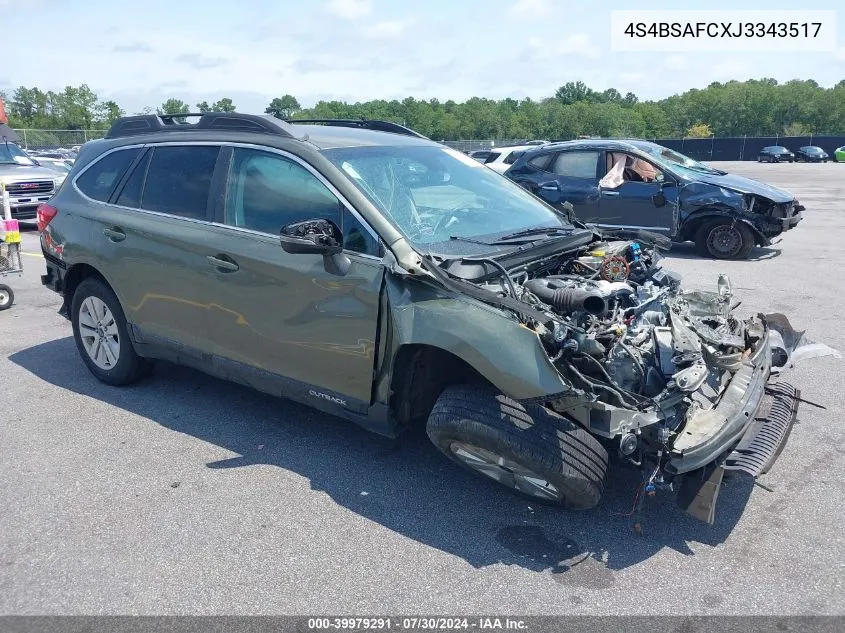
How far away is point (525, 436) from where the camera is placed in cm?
337

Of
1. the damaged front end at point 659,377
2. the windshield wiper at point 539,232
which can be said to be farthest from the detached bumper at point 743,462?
the windshield wiper at point 539,232

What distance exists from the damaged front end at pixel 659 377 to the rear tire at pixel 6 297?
6537 mm

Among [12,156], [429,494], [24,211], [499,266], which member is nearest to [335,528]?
[429,494]

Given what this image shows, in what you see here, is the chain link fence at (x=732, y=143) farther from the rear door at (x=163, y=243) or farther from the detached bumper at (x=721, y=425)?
the detached bumper at (x=721, y=425)

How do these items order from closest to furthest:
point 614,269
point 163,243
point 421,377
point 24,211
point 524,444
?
point 524,444 → point 421,377 → point 614,269 → point 163,243 → point 24,211

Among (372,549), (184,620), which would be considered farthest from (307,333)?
(184,620)

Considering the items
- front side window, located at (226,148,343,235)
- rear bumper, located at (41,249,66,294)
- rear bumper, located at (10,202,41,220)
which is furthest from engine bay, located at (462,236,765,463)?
rear bumper, located at (10,202,41,220)

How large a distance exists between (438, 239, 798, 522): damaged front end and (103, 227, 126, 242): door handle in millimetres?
2750

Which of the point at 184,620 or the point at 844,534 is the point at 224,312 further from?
the point at 844,534

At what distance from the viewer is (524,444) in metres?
3.35

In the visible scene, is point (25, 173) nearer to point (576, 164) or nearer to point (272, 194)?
point (576, 164)

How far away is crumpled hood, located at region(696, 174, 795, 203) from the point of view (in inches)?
410

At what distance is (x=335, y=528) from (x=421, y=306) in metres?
1.19

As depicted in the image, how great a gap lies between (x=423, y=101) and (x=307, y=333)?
318ft
